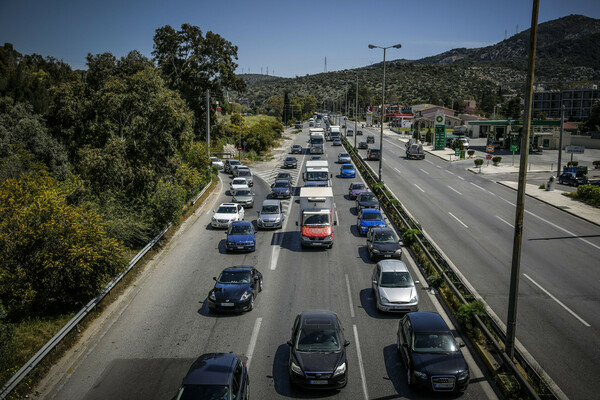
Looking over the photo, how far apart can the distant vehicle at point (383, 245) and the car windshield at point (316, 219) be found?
291cm

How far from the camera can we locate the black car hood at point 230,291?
16.8 metres

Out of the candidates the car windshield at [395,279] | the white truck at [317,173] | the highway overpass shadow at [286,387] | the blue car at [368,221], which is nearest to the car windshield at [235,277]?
the highway overpass shadow at [286,387]

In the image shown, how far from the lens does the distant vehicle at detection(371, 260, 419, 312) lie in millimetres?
16344

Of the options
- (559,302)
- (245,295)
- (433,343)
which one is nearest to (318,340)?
(433,343)

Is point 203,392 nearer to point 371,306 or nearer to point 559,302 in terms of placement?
point 371,306

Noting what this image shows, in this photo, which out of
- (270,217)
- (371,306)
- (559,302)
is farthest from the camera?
(270,217)

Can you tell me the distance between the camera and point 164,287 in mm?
19844

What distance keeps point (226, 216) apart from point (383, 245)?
37.7 feet

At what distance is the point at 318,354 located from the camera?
1209cm

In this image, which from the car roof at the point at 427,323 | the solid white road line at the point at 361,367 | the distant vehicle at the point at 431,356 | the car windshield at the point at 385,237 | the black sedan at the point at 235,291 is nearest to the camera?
the distant vehicle at the point at 431,356

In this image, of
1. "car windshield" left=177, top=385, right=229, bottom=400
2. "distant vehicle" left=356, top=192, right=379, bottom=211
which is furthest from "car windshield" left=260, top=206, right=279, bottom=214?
"car windshield" left=177, top=385, right=229, bottom=400

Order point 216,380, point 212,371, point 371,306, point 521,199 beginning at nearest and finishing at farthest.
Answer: point 216,380 < point 212,371 < point 521,199 < point 371,306

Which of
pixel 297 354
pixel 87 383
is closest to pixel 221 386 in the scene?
pixel 297 354

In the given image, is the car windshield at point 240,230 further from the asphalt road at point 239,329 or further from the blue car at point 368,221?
the blue car at point 368,221
